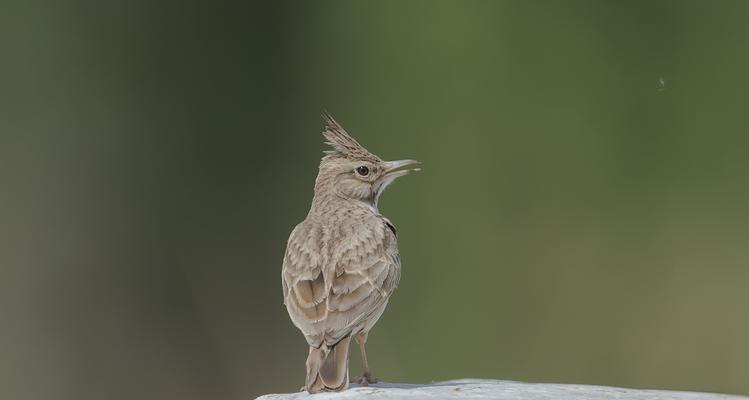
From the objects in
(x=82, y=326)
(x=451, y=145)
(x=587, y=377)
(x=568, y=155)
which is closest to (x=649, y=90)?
(x=568, y=155)

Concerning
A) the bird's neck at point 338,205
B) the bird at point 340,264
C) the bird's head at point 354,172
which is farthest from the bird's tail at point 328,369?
the bird's head at point 354,172

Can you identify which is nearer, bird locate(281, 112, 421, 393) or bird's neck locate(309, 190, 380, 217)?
bird locate(281, 112, 421, 393)

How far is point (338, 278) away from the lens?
466cm

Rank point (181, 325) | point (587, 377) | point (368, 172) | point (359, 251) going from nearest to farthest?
point (359, 251) → point (368, 172) → point (587, 377) → point (181, 325)

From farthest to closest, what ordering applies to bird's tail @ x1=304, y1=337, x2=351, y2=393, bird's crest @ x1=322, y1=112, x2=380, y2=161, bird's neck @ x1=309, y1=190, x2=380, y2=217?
bird's crest @ x1=322, y1=112, x2=380, y2=161, bird's neck @ x1=309, y1=190, x2=380, y2=217, bird's tail @ x1=304, y1=337, x2=351, y2=393

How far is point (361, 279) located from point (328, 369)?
0.50 metres

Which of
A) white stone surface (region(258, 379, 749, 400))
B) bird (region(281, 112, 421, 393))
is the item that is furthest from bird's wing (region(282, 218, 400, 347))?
white stone surface (region(258, 379, 749, 400))

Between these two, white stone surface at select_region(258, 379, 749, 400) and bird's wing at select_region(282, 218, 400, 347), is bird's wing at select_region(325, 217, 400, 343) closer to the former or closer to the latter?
bird's wing at select_region(282, 218, 400, 347)

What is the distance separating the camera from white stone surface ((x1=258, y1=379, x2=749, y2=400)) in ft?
14.0

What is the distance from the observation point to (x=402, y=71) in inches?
351

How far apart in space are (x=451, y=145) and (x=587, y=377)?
1.84 meters

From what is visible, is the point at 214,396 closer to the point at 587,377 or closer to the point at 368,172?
the point at 587,377

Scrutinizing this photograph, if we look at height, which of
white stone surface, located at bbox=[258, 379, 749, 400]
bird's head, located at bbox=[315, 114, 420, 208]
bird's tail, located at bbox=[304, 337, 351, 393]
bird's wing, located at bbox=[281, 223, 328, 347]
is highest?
bird's head, located at bbox=[315, 114, 420, 208]

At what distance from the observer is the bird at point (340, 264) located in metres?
4.38
